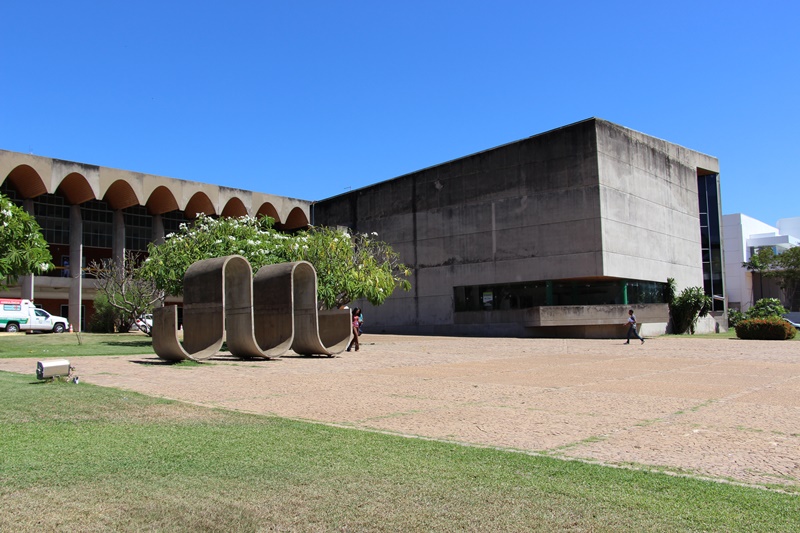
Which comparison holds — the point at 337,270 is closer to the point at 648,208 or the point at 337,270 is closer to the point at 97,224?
the point at 648,208

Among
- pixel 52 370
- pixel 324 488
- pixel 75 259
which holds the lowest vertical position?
pixel 324 488

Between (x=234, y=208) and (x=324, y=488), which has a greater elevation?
(x=234, y=208)

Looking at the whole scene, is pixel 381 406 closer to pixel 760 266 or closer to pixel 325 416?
pixel 325 416

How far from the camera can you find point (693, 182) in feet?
147

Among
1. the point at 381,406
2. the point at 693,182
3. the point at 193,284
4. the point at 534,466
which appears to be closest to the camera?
the point at 534,466

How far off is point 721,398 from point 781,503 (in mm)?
6852

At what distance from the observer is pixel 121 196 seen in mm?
52969

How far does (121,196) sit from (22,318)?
1412 cm

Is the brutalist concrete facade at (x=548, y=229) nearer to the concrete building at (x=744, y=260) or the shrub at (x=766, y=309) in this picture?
the shrub at (x=766, y=309)

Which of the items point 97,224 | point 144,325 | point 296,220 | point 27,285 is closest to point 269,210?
point 296,220

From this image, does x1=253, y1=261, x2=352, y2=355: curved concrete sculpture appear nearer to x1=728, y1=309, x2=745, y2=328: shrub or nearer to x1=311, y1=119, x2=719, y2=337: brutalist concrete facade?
x1=311, y1=119, x2=719, y2=337: brutalist concrete facade

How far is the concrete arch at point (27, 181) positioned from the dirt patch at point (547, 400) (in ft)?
108

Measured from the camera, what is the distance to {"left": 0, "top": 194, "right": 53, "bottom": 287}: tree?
69.0ft

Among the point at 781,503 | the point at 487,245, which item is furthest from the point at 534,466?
the point at 487,245
